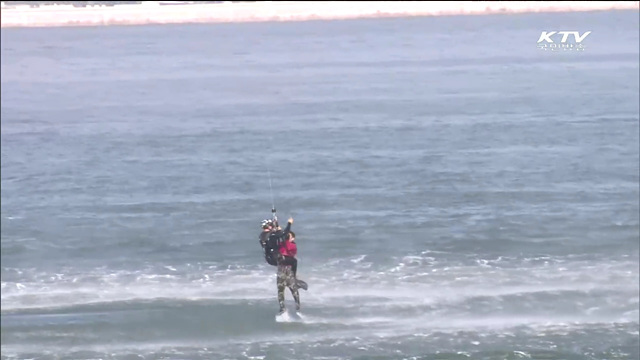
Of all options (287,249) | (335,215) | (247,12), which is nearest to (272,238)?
(287,249)

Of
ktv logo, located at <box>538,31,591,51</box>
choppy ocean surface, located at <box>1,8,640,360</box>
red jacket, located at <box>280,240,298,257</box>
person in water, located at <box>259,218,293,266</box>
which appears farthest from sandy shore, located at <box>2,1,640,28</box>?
person in water, located at <box>259,218,293,266</box>

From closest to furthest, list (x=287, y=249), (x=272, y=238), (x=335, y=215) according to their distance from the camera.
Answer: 1. (x=272, y=238)
2. (x=287, y=249)
3. (x=335, y=215)

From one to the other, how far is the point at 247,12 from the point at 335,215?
335 ft

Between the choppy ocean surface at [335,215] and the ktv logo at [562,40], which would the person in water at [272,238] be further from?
the ktv logo at [562,40]

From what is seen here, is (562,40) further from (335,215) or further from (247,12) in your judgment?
(247,12)

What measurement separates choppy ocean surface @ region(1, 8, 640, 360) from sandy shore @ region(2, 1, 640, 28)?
59125 millimetres

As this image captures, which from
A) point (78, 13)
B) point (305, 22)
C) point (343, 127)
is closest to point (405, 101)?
point (343, 127)

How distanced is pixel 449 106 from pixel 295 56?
1335 inches

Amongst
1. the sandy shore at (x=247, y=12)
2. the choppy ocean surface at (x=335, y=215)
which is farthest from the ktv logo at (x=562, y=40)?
the sandy shore at (x=247, y=12)

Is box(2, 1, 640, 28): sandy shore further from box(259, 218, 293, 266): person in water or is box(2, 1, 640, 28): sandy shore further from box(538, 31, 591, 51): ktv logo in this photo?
box(259, 218, 293, 266): person in water

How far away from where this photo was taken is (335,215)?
30016 millimetres

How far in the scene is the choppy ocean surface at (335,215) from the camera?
2102cm

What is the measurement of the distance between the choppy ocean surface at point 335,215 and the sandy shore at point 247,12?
5913 cm

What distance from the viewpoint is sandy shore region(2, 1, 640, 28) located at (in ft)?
401
